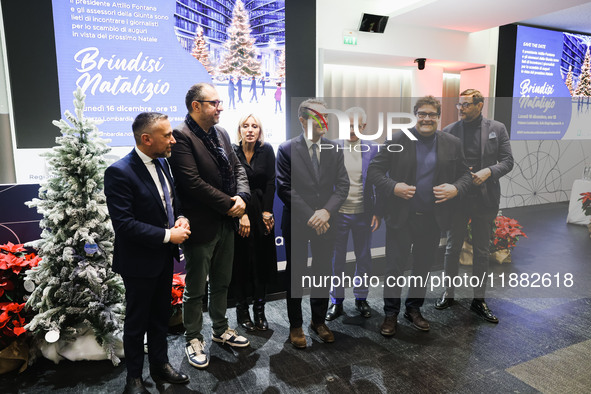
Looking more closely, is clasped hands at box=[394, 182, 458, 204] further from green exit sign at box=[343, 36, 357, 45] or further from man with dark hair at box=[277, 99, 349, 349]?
green exit sign at box=[343, 36, 357, 45]

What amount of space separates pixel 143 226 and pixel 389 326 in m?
1.90

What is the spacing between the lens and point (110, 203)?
2027 millimetres

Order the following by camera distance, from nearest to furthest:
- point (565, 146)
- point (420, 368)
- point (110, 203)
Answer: point (110, 203), point (420, 368), point (565, 146)

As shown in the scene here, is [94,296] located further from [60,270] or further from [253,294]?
[253,294]

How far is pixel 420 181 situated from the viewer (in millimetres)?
2635

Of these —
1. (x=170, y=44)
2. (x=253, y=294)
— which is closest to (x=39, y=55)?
(x=170, y=44)

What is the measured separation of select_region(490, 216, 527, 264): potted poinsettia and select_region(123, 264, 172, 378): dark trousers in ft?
7.80

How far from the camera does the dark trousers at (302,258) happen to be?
257 centimetres

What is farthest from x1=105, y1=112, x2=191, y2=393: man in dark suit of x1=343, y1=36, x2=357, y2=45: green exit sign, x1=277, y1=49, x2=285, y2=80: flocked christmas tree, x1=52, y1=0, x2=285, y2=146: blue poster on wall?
x1=343, y1=36, x2=357, y2=45: green exit sign

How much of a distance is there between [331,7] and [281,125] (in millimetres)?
1547

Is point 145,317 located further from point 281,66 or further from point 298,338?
point 281,66

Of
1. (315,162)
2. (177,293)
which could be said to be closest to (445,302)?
(315,162)

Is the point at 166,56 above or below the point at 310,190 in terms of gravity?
above

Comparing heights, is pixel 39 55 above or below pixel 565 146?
above
